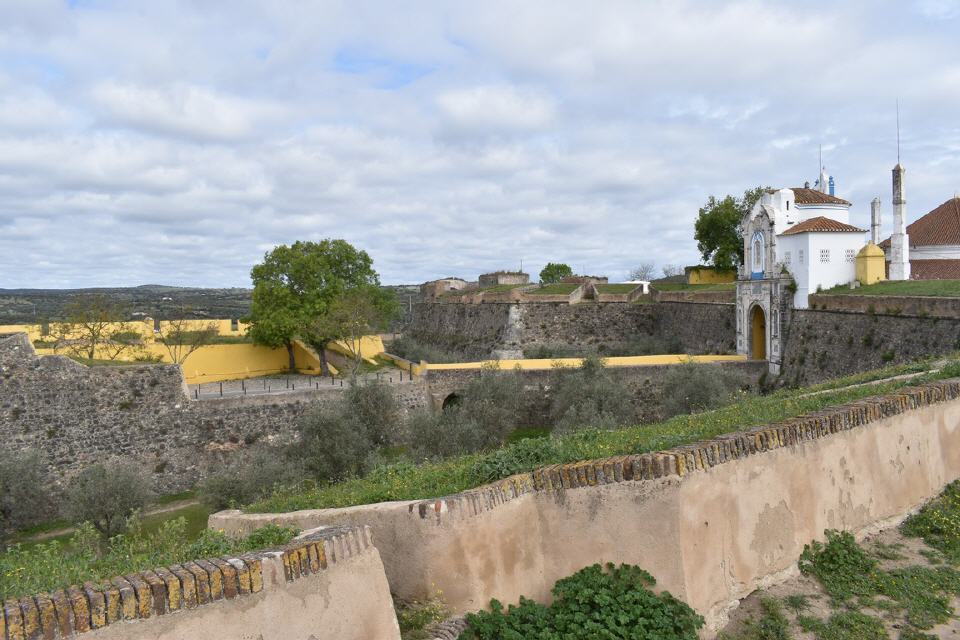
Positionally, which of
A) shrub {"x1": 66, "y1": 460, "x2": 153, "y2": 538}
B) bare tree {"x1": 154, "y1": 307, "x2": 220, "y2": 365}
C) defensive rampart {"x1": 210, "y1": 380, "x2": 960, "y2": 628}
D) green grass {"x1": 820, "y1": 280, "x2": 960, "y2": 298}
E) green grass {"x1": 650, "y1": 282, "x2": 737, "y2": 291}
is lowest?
shrub {"x1": 66, "y1": 460, "x2": 153, "y2": 538}

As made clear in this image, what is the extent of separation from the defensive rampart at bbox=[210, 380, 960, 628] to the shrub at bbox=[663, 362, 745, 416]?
41.0 ft

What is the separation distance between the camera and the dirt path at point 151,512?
1405 cm

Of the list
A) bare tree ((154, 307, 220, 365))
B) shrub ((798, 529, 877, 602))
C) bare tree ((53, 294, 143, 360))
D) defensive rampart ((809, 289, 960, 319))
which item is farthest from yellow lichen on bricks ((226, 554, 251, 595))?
bare tree ((154, 307, 220, 365))

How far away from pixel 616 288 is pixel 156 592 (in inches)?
1291

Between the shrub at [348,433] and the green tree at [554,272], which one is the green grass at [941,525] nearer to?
the shrub at [348,433]

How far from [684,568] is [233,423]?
53.3 feet

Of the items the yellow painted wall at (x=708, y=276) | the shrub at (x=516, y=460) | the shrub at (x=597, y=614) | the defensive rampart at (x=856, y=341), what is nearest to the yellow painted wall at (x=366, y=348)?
the defensive rampart at (x=856, y=341)

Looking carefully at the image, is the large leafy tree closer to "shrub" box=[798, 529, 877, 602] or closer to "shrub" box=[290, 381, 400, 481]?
"shrub" box=[290, 381, 400, 481]

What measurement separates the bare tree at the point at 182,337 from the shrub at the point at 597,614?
23.2 metres

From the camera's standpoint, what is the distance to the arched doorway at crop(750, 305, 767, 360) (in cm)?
2356

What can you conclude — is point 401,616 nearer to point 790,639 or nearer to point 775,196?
point 790,639

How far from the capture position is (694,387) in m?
19.1

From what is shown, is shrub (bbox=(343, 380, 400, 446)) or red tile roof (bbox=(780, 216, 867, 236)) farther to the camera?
red tile roof (bbox=(780, 216, 867, 236))

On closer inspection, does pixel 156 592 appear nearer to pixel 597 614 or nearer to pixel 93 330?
pixel 597 614
